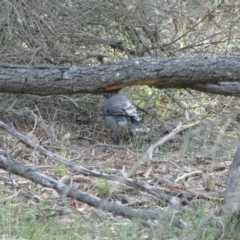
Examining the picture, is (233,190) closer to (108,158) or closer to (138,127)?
(108,158)

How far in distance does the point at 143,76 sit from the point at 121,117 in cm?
228

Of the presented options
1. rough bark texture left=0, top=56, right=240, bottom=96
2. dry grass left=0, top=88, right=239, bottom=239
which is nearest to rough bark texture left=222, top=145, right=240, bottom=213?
dry grass left=0, top=88, right=239, bottom=239

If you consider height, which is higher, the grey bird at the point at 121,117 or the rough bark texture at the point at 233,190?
the rough bark texture at the point at 233,190

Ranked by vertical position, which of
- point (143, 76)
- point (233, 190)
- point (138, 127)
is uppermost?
point (143, 76)

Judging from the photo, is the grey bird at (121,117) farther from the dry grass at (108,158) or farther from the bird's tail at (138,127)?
the dry grass at (108,158)

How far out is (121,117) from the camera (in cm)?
587

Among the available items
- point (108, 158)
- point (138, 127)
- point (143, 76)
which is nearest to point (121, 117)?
point (138, 127)

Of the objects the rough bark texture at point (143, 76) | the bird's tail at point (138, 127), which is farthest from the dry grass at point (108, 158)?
the rough bark texture at point (143, 76)

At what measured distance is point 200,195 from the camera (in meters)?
4.29

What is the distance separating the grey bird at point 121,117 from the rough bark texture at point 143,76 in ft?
6.95

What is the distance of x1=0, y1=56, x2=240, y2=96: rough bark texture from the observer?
3.60 m

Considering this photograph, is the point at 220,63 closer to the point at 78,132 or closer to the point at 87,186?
the point at 87,186

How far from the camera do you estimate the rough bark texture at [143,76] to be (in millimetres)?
3598

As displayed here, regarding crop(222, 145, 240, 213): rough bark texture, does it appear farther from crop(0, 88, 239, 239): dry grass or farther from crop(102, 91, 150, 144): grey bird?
crop(102, 91, 150, 144): grey bird
